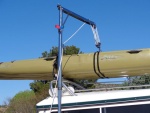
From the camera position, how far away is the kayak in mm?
7602

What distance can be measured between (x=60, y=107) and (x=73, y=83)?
4.97 ft

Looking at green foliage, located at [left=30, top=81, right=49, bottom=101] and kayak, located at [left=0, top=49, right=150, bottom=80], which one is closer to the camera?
kayak, located at [left=0, top=49, right=150, bottom=80]

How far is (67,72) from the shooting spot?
782cm

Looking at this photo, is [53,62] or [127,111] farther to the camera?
[53,62]

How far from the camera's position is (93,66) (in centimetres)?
770

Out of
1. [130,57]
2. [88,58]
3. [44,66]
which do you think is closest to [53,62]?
[44,66]

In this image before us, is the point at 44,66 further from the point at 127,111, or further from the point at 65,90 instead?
the point at 127,111

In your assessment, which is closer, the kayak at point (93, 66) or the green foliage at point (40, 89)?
the kayak at point (93, 66)

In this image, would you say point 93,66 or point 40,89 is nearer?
point 93,66

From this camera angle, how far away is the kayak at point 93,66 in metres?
7.60

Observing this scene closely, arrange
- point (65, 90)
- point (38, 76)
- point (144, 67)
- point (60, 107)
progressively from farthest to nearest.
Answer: point (38, 76)
point (144, 67)
point (65, 90)
point (60, 107)

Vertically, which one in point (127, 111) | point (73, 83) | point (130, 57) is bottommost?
point (127, 111)

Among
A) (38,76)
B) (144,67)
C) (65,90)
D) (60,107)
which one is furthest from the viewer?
(38,76)

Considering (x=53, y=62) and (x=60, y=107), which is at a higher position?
(x=53, y=62)
